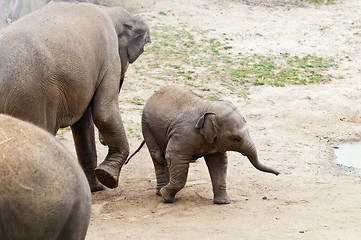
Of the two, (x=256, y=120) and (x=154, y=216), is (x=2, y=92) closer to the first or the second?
(x=154, y=216)

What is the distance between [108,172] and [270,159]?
2466 mm

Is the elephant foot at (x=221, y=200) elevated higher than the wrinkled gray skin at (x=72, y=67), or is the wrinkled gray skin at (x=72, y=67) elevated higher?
the wrinkled gray skin at (x=72, y=67)

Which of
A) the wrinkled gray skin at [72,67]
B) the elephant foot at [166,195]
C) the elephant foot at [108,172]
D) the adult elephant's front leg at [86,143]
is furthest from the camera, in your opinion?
the adult elephant's front leg at [86,143]

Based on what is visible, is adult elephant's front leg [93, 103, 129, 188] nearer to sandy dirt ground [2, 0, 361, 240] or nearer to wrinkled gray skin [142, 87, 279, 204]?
sandy dirt ground [2, 0, 361, 240]

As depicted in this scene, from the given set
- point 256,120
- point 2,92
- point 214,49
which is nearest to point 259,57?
point 214,49

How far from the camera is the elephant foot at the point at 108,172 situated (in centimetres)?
598

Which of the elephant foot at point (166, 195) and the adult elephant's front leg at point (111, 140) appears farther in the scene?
the elephant foot at point (166, 195)

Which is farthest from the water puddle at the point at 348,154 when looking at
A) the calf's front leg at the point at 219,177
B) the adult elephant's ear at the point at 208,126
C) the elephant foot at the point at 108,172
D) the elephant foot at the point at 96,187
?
the elephant foot at the point at 108,172

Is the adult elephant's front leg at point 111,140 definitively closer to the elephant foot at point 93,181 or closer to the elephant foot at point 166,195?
the elephant foot at point 166,195

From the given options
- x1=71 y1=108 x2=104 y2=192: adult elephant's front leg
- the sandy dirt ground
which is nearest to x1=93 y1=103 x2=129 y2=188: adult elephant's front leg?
the sandy dirt ground

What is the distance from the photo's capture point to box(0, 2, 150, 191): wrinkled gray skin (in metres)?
4.84

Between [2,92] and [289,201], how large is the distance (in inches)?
111

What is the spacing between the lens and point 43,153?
9.05 feet

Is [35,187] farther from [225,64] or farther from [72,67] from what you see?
[225,64]
